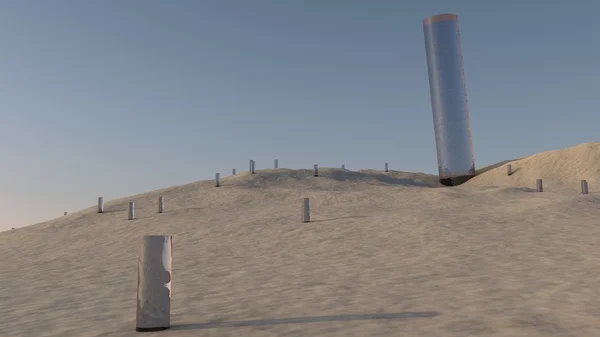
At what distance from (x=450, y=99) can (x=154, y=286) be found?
4620 centimetres

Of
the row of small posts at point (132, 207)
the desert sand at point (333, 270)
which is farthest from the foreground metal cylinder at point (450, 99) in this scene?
the row of small posts at point (132, 207)

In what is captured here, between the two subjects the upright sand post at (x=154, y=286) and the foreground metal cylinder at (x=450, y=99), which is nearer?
the upright sand post at (x=154, y=286)

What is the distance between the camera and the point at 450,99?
48.9 metres

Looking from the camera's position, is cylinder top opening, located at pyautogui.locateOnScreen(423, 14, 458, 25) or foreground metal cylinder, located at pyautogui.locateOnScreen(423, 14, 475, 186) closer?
foreground metal cylinder, located at pyautogui.locateOnScreen(423, 14, 475, 186)

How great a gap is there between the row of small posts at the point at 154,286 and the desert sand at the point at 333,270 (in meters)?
0.26

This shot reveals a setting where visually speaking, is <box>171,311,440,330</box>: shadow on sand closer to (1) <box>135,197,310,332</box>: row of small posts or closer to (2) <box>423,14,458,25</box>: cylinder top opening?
(1) <box>135,197,310,332</box>: row of small posts

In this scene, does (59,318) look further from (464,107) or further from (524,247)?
(464,107)

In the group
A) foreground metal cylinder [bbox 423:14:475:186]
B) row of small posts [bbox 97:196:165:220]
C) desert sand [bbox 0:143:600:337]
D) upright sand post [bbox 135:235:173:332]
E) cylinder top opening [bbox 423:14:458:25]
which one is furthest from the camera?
cylinder top opening [bbox 423:14:458:25]

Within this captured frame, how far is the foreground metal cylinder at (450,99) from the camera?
4894cm

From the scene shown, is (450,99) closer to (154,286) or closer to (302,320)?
(302,320)

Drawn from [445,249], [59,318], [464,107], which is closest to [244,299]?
[59,318]

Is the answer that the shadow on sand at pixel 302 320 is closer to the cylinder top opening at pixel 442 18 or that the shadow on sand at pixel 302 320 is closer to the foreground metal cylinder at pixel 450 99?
the foreground metal cylinder at pixel 450 99

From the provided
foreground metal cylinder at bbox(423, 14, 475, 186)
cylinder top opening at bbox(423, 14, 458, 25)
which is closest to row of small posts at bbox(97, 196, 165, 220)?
foreground metal cylinder at bbox(423, 14, 475, 186)

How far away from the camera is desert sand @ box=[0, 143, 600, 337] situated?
6652mm
